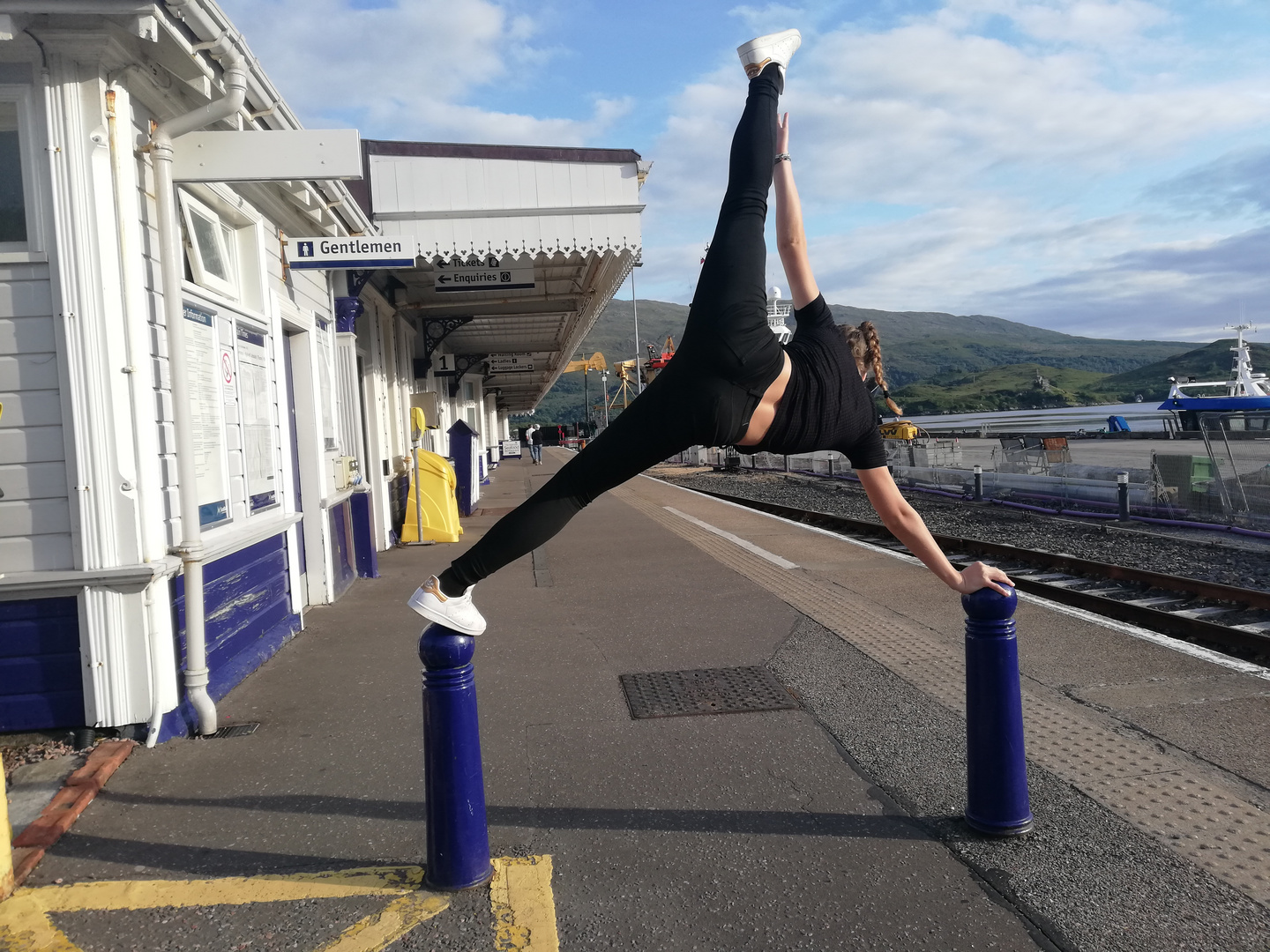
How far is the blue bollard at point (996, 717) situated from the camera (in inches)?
126

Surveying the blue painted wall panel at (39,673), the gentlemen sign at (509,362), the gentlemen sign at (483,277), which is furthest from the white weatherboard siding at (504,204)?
the gentlemen sign at (509,362)

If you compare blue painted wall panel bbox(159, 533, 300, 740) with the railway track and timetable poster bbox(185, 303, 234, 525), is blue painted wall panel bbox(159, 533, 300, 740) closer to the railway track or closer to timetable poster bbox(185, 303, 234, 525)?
timetable poster bbox(185, 303, 234, 525)

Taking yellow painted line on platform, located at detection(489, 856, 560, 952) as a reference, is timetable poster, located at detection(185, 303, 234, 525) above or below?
above

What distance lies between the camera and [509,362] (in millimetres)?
26484

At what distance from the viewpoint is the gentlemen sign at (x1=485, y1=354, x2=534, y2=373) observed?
85.3 feet

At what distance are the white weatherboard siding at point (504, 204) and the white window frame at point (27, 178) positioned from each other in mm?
5603

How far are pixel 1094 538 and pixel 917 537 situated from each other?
10868mm

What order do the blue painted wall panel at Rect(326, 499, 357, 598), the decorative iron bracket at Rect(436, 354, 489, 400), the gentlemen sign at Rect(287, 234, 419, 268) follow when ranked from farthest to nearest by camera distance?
the decorative iron bracket at Rect(436, 354, 489, 400) → the blue painted wall panel at Rect(326, 499, 357, 598) → the gentlemen sign at Rect(287, 234, 419, 268)

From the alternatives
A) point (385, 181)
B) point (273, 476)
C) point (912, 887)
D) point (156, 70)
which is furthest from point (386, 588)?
point (912, 887)

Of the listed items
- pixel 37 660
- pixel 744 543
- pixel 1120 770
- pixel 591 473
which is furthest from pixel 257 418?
pixel 744 543

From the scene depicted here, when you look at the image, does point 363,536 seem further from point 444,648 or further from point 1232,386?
point 1232,386

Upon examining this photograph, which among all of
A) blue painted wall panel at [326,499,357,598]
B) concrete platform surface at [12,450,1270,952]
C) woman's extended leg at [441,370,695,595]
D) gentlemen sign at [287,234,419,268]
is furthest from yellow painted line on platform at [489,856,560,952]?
gentlemen sign at [287,234,419,268]

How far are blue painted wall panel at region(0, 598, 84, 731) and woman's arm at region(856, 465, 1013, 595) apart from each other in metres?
3.71

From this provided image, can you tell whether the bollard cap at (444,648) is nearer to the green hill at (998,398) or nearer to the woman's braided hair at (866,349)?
the woman's braided hair at (866,349)
